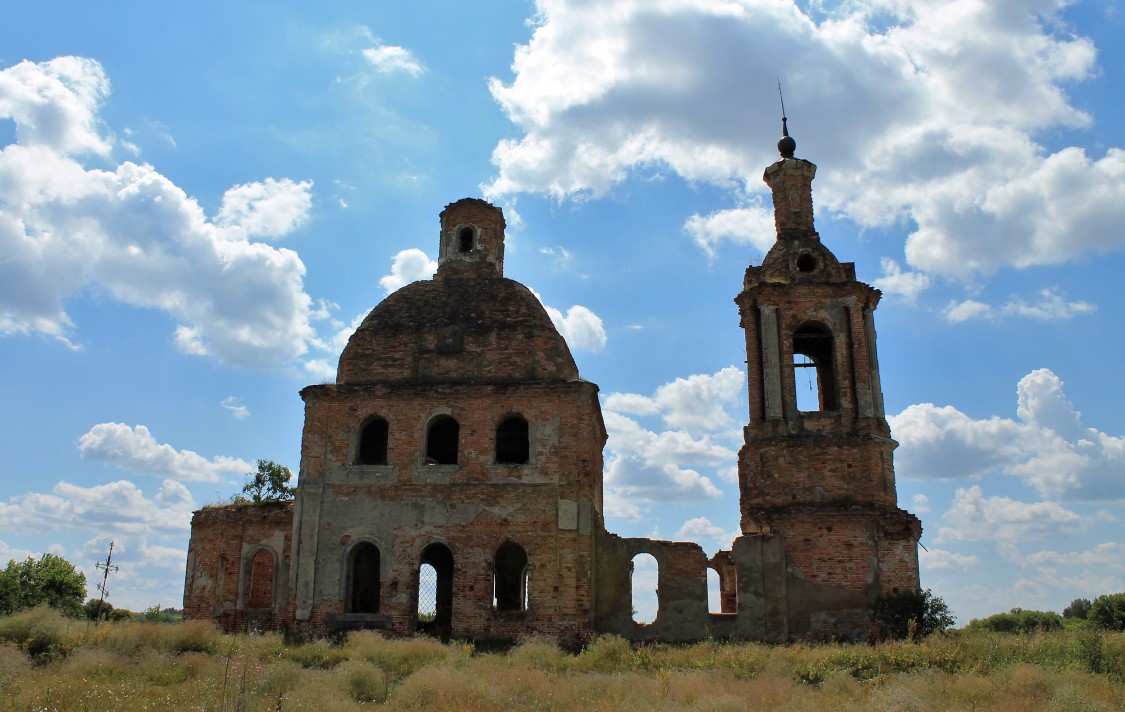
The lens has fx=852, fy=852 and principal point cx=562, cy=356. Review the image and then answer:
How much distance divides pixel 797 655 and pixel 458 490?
25.3 ft

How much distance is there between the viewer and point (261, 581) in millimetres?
21203

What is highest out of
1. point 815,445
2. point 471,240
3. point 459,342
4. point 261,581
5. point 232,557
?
point 471,240

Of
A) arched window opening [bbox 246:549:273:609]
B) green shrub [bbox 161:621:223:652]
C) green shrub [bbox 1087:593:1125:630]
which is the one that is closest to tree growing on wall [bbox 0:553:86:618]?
arched window opening [bbox 246:549:273:609]

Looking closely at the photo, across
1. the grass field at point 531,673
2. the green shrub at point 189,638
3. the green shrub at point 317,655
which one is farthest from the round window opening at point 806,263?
the green shrub at point 189,638

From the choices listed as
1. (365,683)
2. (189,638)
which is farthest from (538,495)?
(189,638)

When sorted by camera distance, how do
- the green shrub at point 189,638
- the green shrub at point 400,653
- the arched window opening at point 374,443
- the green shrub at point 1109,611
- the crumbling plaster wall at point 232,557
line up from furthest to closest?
the green shrub at point 1109,611 < the arched window opening at point 374,443 < the crumbling plaster wall at point 232,557 < the green shrub at point 189,638 < the green shrub at point 400,653

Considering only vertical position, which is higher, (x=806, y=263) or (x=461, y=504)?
(x=806, y=263)

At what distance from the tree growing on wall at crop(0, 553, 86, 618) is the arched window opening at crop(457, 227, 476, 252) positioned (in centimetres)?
2482

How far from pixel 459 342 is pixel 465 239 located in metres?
3.84

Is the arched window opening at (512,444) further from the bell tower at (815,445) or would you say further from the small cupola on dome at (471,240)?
the bell tower at (815,445)

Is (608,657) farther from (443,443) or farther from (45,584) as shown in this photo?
(45,584)

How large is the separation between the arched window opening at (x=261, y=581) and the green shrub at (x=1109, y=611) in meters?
29.4

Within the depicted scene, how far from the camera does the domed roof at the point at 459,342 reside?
768 inches

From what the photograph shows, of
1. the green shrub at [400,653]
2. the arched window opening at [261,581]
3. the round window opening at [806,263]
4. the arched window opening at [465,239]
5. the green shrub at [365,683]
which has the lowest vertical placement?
the green shrub at [365,683]
